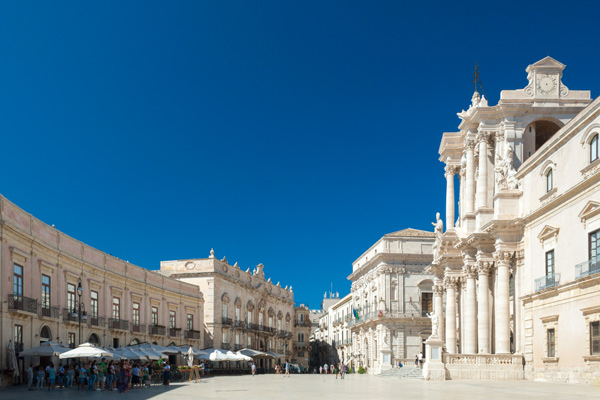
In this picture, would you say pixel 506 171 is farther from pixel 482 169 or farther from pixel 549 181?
pixel 549 181

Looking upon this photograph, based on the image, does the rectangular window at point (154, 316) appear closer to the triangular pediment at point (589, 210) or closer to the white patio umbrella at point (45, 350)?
the white patio umbrella at point (45, 350)

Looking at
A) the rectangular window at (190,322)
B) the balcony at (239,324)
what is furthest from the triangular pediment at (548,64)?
the balcony at (239,324)

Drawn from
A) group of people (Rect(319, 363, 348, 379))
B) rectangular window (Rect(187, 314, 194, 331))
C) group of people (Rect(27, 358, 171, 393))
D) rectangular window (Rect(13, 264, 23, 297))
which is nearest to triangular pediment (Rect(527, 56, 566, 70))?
group of people (Rect(319, 363, 348, 379))

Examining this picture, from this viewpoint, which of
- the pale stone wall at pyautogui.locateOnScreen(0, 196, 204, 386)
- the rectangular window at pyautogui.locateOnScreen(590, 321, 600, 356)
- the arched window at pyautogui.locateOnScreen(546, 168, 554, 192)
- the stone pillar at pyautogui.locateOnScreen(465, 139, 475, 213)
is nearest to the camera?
the rectangular window at pyautogui.locateOnScreen(590, 321, 600, 356)

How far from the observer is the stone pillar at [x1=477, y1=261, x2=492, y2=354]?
3041 cm

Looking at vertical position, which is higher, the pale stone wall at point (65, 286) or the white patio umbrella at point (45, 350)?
the pale stone wall at point (65, 286)

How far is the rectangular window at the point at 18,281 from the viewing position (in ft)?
89.4

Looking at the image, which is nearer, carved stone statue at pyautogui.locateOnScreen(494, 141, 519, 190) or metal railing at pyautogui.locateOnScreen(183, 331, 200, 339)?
carved stone statue at pyautogui.locateOnScreen(494, 141, 519, 190)

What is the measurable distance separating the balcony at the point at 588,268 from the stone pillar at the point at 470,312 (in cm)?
952

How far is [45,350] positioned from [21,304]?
79.8 inches

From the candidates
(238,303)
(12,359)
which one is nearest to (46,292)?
(12,359)

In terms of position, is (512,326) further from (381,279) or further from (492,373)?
(381,279)

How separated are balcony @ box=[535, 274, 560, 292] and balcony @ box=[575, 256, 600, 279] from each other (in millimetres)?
1571

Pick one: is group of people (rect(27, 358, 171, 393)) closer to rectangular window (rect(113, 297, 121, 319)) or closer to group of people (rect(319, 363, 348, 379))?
rectangular window (rect(113, 297, 121, 319))
